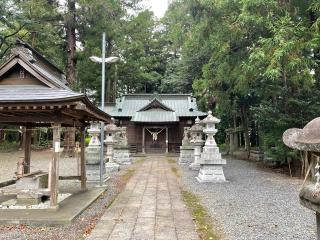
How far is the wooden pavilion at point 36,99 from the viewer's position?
21.7 feet

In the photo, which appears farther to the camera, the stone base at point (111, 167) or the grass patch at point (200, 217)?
the stone base at point (111, 167)

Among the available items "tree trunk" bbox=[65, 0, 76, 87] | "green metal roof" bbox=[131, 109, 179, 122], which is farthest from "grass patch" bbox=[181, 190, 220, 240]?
"green metal roof" bbox=[131, 109, 179, 122]

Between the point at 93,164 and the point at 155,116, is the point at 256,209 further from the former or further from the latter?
the point at 155,116

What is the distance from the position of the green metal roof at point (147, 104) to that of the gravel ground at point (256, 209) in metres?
14.9

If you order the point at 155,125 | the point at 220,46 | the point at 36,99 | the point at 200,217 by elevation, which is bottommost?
the point at 200,217

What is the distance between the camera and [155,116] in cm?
2723

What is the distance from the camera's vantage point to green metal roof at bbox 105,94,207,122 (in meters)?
27.5

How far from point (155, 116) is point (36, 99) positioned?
2079cm

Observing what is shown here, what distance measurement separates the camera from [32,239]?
5.39 meters

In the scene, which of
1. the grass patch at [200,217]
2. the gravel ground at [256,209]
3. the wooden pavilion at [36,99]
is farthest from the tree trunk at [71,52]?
the grass patch at [200,217]

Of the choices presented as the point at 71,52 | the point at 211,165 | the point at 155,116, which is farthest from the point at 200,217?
the point at 155,116

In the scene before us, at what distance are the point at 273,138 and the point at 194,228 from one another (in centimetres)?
955

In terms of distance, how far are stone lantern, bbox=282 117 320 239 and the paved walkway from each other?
3.22 m

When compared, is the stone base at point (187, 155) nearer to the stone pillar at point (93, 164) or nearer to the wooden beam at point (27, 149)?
the stone pillar at point (93, 164)
